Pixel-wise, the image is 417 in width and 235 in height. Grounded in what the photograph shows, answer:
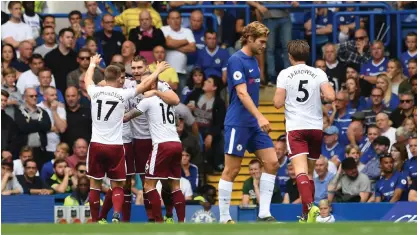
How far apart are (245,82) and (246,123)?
50 cm

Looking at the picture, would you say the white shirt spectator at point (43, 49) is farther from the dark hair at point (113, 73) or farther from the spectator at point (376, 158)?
the dark hair at point (113, 73)

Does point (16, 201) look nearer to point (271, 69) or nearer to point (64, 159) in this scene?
point (64, 159)

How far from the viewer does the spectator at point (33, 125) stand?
24.8 m

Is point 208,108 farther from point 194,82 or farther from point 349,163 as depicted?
point 349,163

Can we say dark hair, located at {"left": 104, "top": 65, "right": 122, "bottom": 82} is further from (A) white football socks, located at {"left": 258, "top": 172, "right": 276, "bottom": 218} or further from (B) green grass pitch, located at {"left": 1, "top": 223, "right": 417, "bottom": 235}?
(B) green grass pitch, located at {"left": 1, "top": 223, "right": 417, "bottom": 235}

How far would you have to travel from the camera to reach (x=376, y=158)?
78.6 ft

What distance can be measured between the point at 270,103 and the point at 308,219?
9030mm

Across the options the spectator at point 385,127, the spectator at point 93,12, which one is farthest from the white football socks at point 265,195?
the spectator at point 93,12

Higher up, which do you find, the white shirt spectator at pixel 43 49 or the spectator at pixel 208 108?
the white shirt spectator at pixel 43 49

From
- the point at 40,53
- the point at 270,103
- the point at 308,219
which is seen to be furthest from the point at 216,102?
the point at 308,219

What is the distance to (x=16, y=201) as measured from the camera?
23.1m

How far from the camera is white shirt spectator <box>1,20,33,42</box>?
1049 inches

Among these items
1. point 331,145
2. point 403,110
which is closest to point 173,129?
point 331,145

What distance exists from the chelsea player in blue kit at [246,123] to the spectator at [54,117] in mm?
6934
